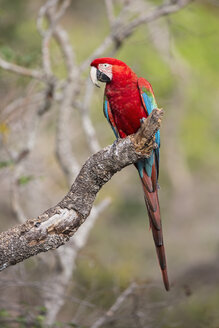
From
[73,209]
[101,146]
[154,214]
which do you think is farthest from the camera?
[101,146]

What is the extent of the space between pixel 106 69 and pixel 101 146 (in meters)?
5.28

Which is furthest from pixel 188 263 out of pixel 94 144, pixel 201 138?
pixel 94 144

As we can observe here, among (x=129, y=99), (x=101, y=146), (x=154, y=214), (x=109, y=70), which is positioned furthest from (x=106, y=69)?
(x=101, y=146)

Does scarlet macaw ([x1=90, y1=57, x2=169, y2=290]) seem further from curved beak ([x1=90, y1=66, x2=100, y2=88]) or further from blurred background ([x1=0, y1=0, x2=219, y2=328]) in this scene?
blurred background ([x1=0, y1=0, x2=219, y2=328])

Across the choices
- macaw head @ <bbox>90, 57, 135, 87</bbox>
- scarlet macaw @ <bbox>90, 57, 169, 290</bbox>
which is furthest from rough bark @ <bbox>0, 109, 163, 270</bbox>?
macaw head @ <bbox>90, 57, 135, 87</bbox>

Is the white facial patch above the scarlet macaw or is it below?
above

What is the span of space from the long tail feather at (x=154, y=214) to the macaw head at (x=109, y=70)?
2.44 ft

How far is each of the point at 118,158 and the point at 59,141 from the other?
7.71 ft

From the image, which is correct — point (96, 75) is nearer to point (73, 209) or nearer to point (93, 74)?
point (93, 74)

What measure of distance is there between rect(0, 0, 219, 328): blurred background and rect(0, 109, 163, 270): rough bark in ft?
3.75

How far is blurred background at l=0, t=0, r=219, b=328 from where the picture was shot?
172 inches

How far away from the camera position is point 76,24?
10555 millimetres

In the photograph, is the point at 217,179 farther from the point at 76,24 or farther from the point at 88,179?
the point at 88,179

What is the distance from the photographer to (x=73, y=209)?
2654mm
